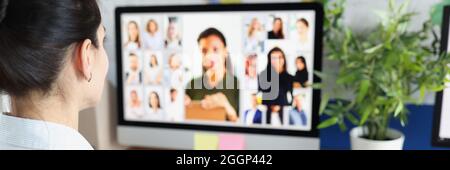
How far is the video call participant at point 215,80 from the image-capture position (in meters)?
0.66

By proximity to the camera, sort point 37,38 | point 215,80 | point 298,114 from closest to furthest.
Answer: point 37,38 < point 215,80 < point 298,114

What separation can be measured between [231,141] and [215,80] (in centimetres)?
20

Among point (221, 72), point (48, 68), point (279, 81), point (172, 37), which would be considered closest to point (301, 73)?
point (279, 81)

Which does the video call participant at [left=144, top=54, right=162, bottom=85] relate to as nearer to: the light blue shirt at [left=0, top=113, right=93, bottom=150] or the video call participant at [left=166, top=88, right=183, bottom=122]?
the video call participant at [left=166, top=88, right=183, bottom=122]

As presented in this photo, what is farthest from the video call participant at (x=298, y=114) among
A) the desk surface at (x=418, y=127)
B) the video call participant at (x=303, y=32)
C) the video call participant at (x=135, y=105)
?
the video call participant at (x=135, y=105)

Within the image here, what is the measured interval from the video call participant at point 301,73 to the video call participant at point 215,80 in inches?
4.7

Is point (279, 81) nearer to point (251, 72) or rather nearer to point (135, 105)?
point (251, 72)

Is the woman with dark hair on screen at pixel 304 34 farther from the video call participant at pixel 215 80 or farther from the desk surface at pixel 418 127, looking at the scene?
the desk surface at pixel 418 127

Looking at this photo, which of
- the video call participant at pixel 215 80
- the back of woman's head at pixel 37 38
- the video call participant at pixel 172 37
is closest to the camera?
the back of woman's head at pixel 37 38

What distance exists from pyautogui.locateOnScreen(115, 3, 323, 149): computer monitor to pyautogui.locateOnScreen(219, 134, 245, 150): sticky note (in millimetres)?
12

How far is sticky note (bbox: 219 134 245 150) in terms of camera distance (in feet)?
2.62

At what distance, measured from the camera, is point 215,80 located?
65 cm
